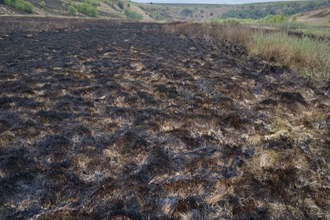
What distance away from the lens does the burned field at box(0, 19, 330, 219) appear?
3428 millimetres

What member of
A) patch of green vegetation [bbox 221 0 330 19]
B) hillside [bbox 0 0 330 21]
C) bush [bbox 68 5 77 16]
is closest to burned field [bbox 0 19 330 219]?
bush [bbox 68 5 77 16]

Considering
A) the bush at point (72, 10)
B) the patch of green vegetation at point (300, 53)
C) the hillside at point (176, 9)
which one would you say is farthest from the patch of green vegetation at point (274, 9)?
the patch of green vegetation at point (300, 53)

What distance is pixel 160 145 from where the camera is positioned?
15.9 feet

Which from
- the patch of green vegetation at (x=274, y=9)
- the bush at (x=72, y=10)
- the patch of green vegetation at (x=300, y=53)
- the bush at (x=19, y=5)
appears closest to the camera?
the patch of green vegetation at (x=300, y=53)

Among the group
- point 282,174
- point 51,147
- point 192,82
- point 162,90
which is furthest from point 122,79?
point 282,174

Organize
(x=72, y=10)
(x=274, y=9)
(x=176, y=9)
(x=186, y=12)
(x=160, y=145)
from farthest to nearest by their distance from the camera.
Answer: (x=176, y=9) < (x=186, y=12) < (x=274, y=9) < (x=72, y=10) < (x=160, y=145)

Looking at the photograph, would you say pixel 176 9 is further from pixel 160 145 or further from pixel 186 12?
pixel 160 145

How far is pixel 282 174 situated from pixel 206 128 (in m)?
1.86

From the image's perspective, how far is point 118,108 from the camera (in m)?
6.34

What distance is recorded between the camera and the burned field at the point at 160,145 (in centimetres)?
343

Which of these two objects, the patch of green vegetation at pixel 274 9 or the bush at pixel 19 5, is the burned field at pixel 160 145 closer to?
the bush at pixel 19 5

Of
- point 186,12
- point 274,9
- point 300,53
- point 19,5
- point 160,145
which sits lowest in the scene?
point 160,145

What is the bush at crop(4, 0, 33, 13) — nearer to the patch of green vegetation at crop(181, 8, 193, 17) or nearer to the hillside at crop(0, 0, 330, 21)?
the hillside at crop(0, 0, 330, 21)

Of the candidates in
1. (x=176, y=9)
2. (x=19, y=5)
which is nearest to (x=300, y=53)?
(x=19, y=5)
